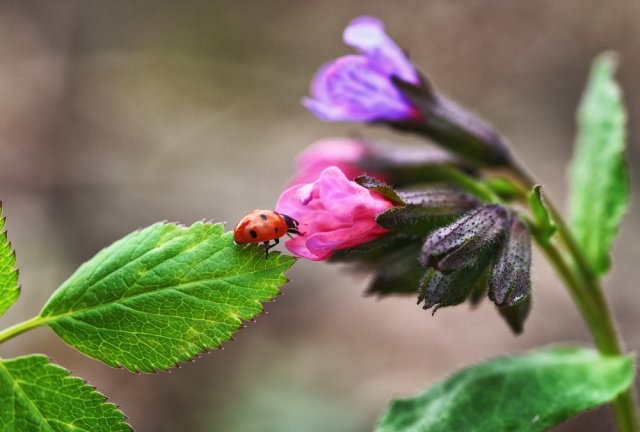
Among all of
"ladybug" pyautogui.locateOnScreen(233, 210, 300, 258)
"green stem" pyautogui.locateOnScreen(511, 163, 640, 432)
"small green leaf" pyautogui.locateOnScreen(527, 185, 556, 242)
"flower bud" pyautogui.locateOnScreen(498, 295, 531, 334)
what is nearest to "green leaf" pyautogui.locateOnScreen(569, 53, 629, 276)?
"green stem" pyautogui.locateOnScreen(511, 163, 640, 432)

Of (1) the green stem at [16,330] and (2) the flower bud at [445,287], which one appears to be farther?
(2) the flower bud at [445,287]

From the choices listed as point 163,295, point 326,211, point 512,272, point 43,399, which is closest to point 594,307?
point 512,272

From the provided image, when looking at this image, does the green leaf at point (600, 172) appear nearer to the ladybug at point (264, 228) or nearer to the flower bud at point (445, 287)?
the flower bud at point (445, 287)

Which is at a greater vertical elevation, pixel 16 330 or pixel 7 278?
pixel 7 278

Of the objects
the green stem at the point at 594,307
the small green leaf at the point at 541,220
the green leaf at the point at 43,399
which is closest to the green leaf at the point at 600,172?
the green stem at the point at 594,307

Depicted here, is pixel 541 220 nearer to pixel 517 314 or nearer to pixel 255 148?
pixel 517 314
